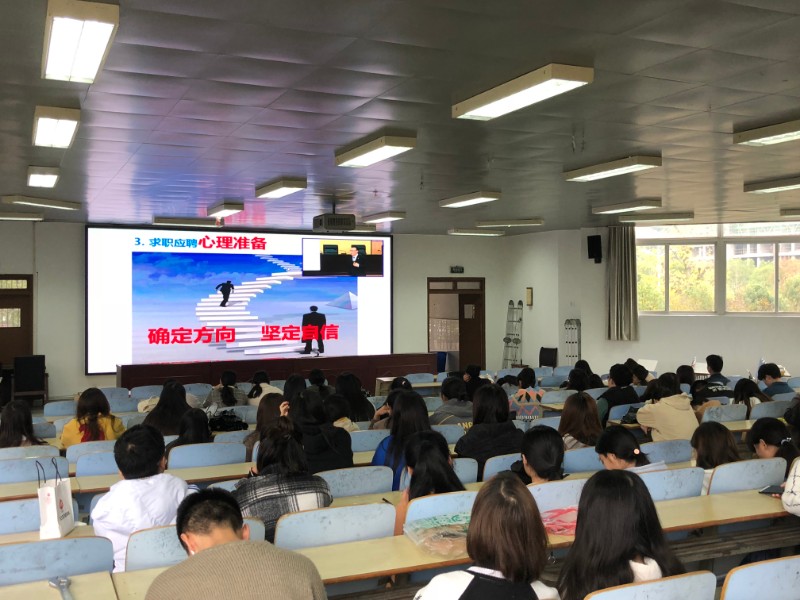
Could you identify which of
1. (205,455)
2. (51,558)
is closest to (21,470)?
(205,455)

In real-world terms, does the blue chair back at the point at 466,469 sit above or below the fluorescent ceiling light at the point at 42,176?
below

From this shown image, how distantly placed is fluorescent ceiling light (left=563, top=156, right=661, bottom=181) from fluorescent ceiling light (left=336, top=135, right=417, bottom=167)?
7.15ft

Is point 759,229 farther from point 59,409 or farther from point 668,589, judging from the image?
point 668,589

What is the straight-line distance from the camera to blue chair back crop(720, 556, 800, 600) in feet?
8.38

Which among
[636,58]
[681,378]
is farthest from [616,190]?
[636,58]

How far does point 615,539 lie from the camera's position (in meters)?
2.43

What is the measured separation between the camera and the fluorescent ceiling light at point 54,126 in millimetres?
5371

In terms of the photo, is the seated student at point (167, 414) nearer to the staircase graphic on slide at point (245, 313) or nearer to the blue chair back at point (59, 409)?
the blue chair back at point (59, 409)

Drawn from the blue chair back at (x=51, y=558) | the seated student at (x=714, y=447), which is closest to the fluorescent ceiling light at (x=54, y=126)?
the blue chair back at (x=51, y=558)

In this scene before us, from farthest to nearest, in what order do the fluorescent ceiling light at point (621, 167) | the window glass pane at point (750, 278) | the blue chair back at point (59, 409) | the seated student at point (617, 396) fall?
the window glass pane at point (750, 278)
the blue chair back at point (59, 409)
the seated student at point (617, 396)
the fluorescent ceiling light at point (621, 167)

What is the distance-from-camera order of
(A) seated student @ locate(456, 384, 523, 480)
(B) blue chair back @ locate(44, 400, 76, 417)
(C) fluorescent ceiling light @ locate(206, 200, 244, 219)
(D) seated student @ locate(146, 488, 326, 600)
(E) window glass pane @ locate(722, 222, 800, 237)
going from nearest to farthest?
(D) seated student @ locate(146, 488, 326, 600)
(A) seated student @ locate(456, 384, 523, 480)
(B) blue chair back @ locate(44, 400, 76, 417)
(C) fluorescent ceiling light @ locate(206, 200, 244, 219)
(E) window glass pane @ locate(722, 222, 800, 237)

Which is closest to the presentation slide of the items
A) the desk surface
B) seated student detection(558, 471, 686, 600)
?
the desk surface

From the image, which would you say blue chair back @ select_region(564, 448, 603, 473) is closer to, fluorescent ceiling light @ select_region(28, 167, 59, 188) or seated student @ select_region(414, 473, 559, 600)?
seated student @ select_region(414, 473, 559, 600)

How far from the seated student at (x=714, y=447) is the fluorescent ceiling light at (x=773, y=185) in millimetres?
5200
